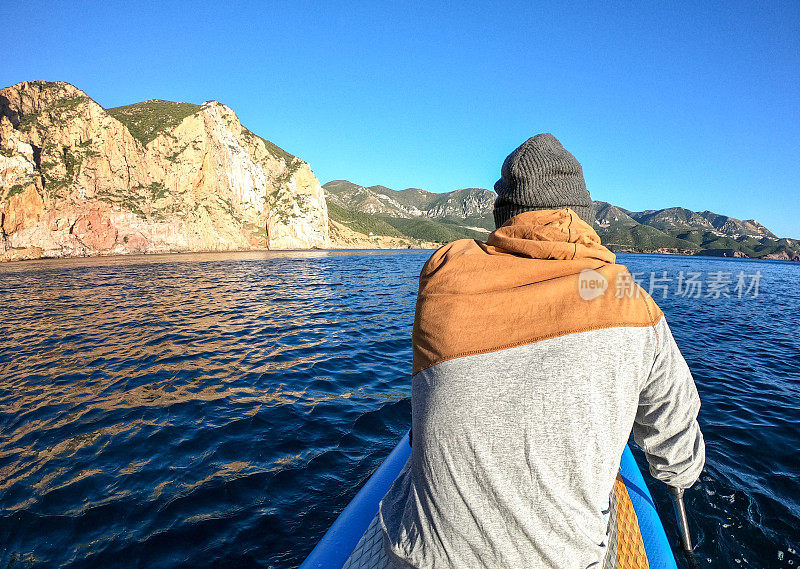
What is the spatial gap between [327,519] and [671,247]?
9076 inches

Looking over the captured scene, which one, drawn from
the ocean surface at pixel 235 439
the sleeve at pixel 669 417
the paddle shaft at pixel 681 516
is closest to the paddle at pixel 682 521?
the paddle shaft at pixel 681 516

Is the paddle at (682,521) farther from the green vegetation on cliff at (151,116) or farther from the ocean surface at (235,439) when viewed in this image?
the green vegetation on cliff at (151,116)

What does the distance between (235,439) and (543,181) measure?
607cm

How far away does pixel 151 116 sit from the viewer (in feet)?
334

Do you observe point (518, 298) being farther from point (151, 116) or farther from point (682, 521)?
point (151, 116)

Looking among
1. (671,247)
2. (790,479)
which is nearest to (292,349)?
(790,479)

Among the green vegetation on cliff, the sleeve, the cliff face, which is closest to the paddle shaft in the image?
the sleeve

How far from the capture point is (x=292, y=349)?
1054 centimetres

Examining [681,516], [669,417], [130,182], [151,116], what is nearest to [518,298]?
[669,417]

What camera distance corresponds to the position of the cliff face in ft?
226

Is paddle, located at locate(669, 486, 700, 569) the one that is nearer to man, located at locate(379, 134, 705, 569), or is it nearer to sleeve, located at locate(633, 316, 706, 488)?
sleeve, located at locate(633, 316, 706, 488)

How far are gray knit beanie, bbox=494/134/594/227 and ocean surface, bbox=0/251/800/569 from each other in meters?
4.14

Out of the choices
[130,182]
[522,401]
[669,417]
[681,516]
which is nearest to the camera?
[522,401]

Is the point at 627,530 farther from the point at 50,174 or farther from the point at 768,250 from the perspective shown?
the point at 768,250
